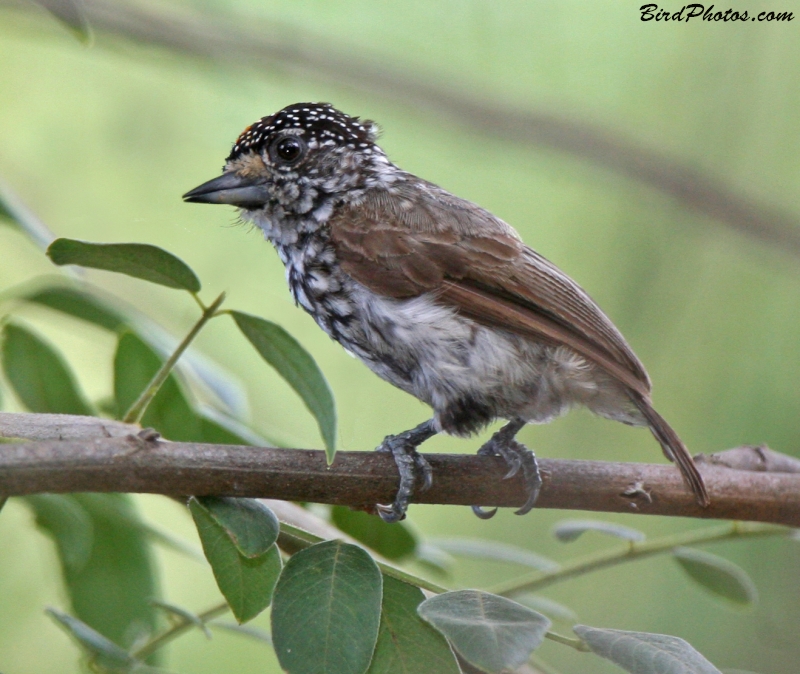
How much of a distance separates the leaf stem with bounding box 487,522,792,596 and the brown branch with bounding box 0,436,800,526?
0.04m

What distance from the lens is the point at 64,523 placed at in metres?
1.97

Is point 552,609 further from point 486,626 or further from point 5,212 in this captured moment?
point 5,212

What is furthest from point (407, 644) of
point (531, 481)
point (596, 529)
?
point (596, 529)

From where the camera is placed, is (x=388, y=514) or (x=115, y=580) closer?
(x=388, y=514)

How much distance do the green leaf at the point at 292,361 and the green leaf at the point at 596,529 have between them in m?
0.67

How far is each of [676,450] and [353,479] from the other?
73cm

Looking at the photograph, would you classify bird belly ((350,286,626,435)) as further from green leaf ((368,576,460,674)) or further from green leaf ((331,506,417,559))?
green leaf ((368,576,460,674))

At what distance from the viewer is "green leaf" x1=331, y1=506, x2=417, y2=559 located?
2.17m

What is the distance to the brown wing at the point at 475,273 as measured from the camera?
2.35 meters

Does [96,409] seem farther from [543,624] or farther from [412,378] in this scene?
[543,624]

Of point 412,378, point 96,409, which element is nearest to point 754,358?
point 412,378

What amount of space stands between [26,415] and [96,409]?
73cm

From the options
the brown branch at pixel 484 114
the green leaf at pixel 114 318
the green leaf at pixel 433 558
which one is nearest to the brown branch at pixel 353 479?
the green leaf at pixel 433 558

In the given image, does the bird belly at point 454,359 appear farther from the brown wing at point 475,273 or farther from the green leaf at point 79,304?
the green leaf at point 79,304
